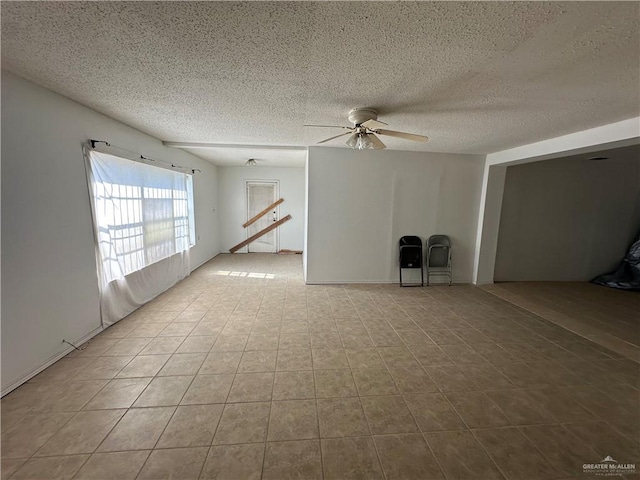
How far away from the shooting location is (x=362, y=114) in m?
2.22

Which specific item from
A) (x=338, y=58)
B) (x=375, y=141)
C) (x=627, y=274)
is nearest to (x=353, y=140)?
(x=375, y=141)

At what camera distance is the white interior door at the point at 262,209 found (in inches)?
260

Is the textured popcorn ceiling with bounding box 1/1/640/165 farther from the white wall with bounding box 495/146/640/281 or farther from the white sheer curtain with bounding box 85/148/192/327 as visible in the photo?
the white wall with bounding box 495/146/640/281

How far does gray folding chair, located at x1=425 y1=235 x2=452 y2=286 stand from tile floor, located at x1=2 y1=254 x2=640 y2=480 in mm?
1517

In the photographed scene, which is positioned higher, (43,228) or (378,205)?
(378,205)

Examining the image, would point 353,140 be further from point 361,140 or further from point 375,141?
point 375,141

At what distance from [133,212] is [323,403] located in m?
2.94

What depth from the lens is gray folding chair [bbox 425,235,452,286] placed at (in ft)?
14.3

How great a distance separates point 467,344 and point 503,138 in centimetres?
253

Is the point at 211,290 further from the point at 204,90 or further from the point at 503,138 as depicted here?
the point at 503,138

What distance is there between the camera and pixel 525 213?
14.9 feet

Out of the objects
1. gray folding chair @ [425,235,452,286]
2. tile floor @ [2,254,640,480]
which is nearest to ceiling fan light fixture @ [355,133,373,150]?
tile floor @ [2,254,640,480]

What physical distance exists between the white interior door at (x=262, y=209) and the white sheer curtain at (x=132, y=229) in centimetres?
247

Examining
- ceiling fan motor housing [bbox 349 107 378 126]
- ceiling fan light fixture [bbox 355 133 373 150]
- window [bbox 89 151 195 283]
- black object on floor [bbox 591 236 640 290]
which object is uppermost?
ceiling fan motor housing [bbox 349 107 378 126]
